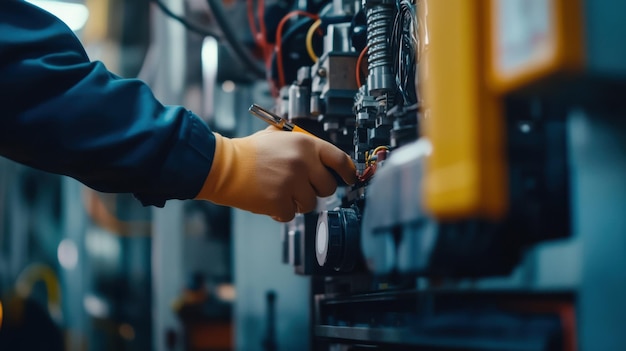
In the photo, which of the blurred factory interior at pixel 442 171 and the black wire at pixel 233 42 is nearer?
the blurred factory interior at pixel 442 171

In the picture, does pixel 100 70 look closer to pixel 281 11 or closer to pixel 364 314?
pixel 364 314

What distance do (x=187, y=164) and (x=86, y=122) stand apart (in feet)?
0.55

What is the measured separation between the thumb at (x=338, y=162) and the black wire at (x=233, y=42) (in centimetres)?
88

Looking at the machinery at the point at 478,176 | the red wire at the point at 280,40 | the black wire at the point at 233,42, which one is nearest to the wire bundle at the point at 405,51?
the machinery at the point at 478,176

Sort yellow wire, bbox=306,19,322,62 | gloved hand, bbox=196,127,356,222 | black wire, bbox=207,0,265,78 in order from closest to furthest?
1. gloved hand, bbox=196,127,356,222
2. yellow wire, bbox=306,19,322,62
3. black wire, bbox=207,0,265,78

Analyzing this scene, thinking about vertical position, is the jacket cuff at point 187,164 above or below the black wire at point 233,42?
below

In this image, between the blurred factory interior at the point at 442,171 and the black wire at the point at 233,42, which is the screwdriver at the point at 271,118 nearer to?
the blurred factory interior at the point at 442,171

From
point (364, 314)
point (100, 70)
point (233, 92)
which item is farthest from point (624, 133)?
point (233, 92)

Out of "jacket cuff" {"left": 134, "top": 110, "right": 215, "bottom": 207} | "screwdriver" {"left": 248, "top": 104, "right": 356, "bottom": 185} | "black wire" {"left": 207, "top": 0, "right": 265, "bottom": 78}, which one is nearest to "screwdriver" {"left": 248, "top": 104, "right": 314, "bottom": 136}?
"screwdriver" {"left": 248, "top": 104, "right": 356, "bottom": 185}

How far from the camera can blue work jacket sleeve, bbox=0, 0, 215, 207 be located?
3.68ft

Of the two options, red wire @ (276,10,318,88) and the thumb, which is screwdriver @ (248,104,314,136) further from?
red wire @ (276,10,318,88)

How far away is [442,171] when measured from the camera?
644 millimetres

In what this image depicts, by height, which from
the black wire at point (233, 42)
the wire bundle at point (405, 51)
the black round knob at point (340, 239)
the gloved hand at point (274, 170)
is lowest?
the black round knob at point (340, 239)

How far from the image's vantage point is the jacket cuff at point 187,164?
1.14 m
